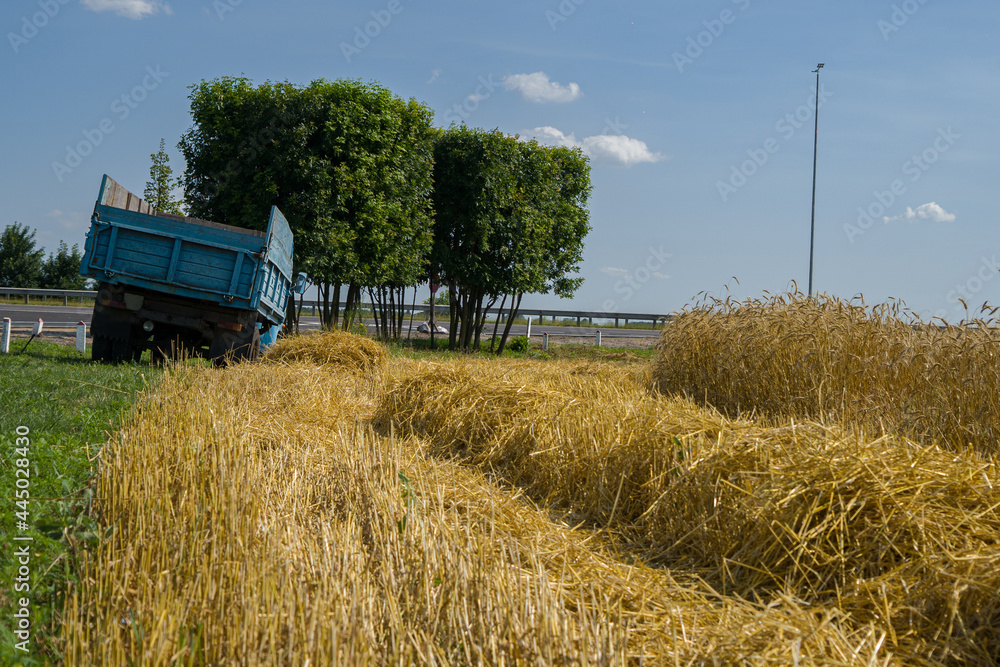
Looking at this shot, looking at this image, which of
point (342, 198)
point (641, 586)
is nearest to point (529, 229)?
point (342, 198)

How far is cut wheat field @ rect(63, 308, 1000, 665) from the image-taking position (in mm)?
2756

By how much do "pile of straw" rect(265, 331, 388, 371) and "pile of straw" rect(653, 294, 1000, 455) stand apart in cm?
515

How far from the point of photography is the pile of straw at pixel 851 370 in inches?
261

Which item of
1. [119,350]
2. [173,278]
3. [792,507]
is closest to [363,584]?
[792,507]

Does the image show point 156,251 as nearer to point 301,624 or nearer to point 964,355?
point 301,624

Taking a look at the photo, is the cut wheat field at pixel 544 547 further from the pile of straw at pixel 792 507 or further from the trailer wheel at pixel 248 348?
the trailer wheel at pixel 248 348

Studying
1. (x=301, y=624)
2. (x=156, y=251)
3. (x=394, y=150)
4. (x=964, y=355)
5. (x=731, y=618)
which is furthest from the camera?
(x=394, y=150)

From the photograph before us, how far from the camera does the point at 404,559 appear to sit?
3.40m

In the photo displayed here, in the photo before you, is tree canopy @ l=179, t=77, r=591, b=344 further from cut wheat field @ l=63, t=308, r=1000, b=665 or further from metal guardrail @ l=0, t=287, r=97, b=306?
metal guardrail @ l=0, t=287, r=97, b=306

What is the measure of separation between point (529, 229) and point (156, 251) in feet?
42.2

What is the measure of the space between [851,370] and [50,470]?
6960mm

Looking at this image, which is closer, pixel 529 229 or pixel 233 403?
pixel 233 403

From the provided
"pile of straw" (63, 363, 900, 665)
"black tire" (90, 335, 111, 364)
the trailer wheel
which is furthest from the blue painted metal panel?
"pile of straw" (63, 363, 900, 665)

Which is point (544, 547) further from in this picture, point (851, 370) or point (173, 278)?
point (173, 278)
